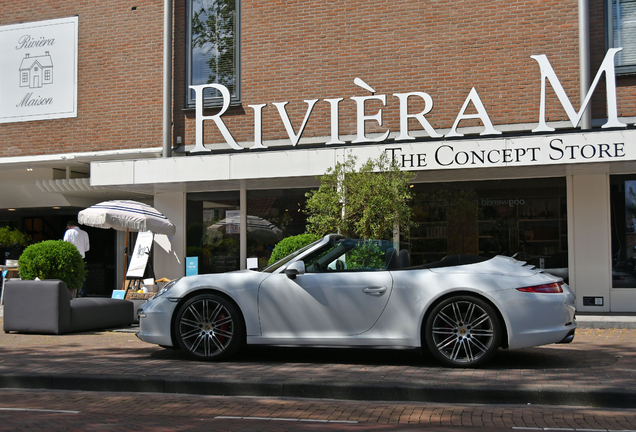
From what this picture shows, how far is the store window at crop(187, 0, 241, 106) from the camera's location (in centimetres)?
1498

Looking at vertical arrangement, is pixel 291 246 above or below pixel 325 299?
above

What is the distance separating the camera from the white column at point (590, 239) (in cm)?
1270

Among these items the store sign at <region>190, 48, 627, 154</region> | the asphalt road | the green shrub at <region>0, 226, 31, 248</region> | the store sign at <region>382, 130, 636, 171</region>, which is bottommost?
the asphalt road

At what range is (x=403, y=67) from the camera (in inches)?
546

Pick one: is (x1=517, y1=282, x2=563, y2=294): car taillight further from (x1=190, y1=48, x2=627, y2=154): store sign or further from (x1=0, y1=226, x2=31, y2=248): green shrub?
(x1=0, y1=226, x2=31, y2=248): green shrub

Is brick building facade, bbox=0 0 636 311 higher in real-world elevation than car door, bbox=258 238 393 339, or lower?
higher

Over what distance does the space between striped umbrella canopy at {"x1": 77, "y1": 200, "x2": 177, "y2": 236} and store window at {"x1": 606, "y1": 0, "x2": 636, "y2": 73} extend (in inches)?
381

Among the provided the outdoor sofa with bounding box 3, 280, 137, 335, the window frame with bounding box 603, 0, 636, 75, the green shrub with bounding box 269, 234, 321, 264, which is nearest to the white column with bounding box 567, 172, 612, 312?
the window frame with bounding box 603, 0, 636, 75

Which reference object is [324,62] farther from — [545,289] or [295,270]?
[545,289]

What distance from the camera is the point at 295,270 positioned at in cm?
725

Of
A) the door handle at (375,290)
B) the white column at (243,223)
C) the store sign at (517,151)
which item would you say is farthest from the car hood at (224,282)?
the white column at (243,223)

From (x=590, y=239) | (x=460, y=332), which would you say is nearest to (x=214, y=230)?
(x=590, y=239)

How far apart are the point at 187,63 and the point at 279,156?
416 centimetres

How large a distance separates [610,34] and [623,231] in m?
3.87
